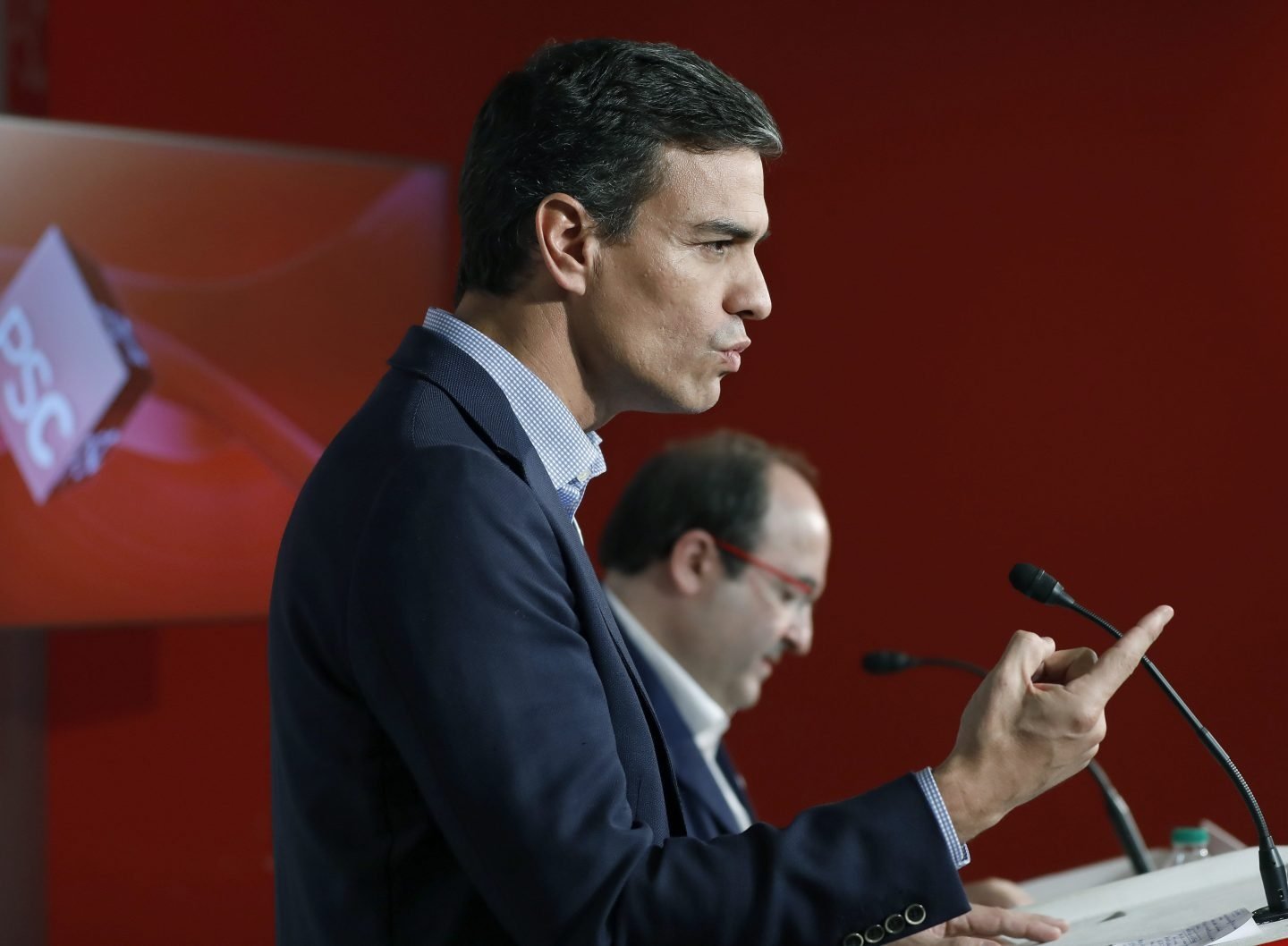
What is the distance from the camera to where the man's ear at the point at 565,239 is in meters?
1.26

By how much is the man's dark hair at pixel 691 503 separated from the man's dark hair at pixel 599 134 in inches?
56.8

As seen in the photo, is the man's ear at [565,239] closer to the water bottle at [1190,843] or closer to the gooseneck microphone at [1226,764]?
the gooseneck microphone at [1226,764]

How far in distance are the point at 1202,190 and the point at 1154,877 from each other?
8.86ft

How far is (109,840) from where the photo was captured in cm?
310

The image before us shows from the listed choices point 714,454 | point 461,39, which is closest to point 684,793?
point 714,454

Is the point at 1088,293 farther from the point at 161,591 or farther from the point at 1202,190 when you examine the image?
the point at 161,591

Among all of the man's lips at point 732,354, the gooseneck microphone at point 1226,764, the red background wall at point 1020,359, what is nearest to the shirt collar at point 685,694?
the red background wall at point 1020,359

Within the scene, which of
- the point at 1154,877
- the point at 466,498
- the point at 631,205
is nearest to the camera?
the point at 466,498

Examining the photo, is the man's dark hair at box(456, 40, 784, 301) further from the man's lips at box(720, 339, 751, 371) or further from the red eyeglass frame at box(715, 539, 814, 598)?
the red eyeglass frame at box(715, 539, 814, 598)

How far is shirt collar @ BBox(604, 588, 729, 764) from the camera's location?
8.68 ft

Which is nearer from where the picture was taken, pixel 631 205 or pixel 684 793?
pixel 631 205

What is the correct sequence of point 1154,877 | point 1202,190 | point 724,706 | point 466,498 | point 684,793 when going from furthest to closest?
point 1202,190, point 724,706, point 684,793, point 1154,877, point 466,498

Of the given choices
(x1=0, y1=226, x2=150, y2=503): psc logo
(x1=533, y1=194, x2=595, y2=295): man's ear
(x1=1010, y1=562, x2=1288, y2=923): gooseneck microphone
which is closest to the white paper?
(x1=1010, y1=562, x2=1288, y2=923): gooseneck microphone

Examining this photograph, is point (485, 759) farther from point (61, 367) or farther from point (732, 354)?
point (61, 367)
